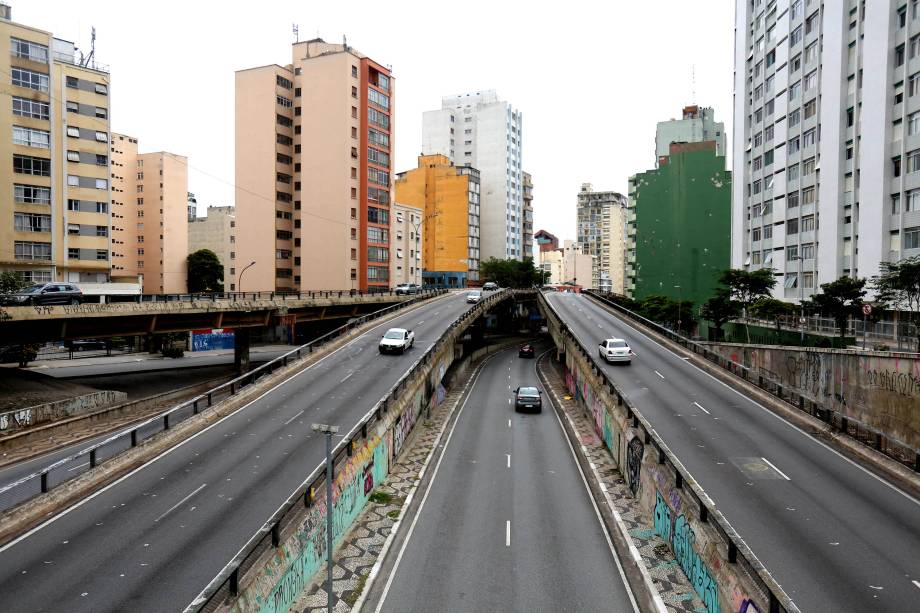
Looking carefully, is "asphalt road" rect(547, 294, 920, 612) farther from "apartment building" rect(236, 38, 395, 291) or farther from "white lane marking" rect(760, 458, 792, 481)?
"apartment building" rect(236, 38, 395, 291)

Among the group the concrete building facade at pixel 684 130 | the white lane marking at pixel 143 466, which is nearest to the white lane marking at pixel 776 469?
the white lane marking at pixel 143 466

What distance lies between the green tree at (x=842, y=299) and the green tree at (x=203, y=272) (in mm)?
116470

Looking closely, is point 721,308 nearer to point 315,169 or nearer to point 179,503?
point 179,503

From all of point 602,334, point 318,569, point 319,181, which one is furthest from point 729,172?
point 318,569

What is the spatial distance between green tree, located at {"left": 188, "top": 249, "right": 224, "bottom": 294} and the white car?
104 m

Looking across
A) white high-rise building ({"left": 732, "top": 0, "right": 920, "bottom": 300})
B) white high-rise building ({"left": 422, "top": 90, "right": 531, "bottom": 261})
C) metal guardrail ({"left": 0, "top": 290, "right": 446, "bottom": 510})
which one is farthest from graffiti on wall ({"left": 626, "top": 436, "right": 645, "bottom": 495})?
white high-rise building ({"left": 422, "top": 90, "right": 531, "bottom": 261})

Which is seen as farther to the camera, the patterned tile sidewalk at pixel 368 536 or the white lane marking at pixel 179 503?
the white lane marking at pixel 179 503

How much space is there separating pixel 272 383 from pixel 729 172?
288 feet

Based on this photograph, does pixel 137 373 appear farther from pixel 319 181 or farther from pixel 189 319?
pixel 319 181

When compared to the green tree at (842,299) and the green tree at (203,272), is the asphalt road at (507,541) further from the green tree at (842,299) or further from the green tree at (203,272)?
the green tree at (203,272)

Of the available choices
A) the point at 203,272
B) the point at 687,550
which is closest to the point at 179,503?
the point at 687,550

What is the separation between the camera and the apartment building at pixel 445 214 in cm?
15150

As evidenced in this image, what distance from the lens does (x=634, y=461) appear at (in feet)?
86.6

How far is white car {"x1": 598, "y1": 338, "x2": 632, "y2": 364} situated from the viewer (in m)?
45.8
